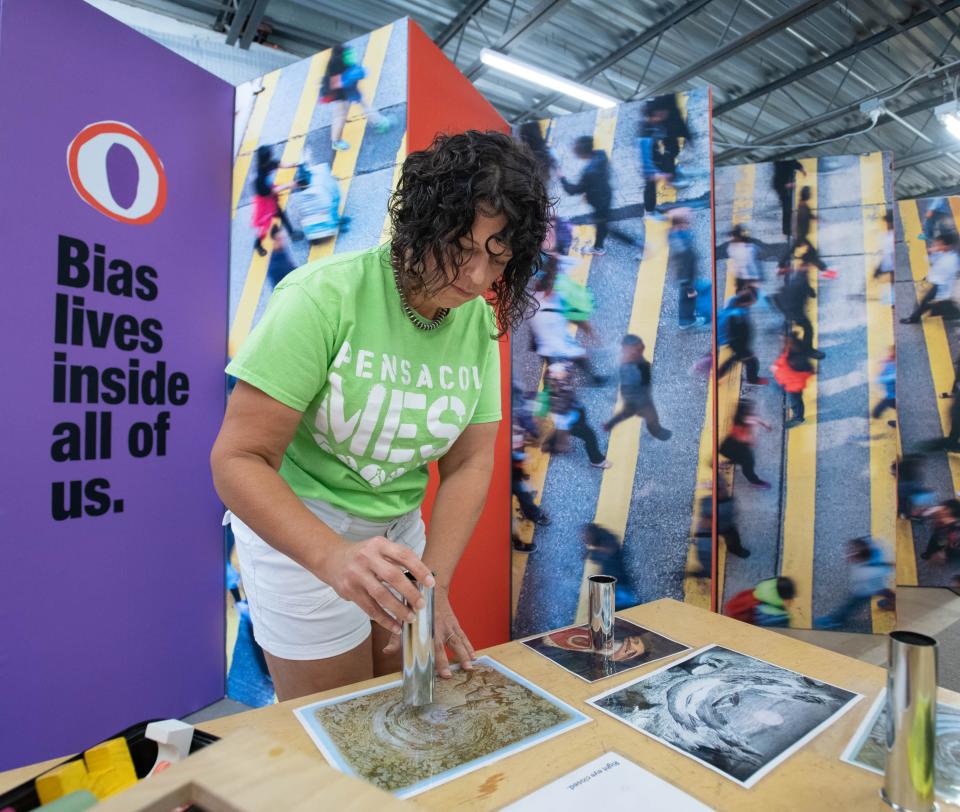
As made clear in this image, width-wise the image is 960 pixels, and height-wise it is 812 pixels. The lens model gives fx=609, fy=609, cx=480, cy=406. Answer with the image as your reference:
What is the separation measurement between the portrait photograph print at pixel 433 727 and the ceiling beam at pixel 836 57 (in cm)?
602

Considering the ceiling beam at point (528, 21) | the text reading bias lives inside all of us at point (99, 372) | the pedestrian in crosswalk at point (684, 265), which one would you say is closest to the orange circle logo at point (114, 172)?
the text reading bias lives inside all of us at point (99, 372)

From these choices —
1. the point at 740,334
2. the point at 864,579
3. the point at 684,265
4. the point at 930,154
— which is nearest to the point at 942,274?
the point at 740,334

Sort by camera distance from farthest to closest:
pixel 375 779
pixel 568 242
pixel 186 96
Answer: pixel 568 242 < pixel 186 96 < pixel 375 779

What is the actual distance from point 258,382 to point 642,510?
160 centimetres

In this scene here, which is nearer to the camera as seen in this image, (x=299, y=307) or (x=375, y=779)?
(x=375, y=779)

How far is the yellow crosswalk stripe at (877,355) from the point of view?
2801mm

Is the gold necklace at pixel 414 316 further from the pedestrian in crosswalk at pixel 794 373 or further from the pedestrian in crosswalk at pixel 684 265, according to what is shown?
the pedestrian in crosswalk at pixel 794 373

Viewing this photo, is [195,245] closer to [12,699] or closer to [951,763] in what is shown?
[12,699]

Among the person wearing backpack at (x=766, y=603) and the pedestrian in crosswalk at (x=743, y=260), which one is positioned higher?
the pedestrian in crosswalk at (x=743, y=260)

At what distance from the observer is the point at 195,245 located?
2.07 m

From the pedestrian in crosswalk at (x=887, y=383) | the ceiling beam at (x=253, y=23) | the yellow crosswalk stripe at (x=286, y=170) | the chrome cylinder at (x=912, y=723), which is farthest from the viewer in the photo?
the ceiling beam at (x=253, y=23)

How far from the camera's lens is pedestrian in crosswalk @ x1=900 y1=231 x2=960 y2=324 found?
11.6 ft

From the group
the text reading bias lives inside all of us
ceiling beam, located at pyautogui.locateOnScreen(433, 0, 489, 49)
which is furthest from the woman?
ceiling beam, located at pyautogui.locateOnScreen(433, 0, 489, 49)

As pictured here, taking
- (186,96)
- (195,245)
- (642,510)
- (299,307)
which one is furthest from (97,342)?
(642,510)
